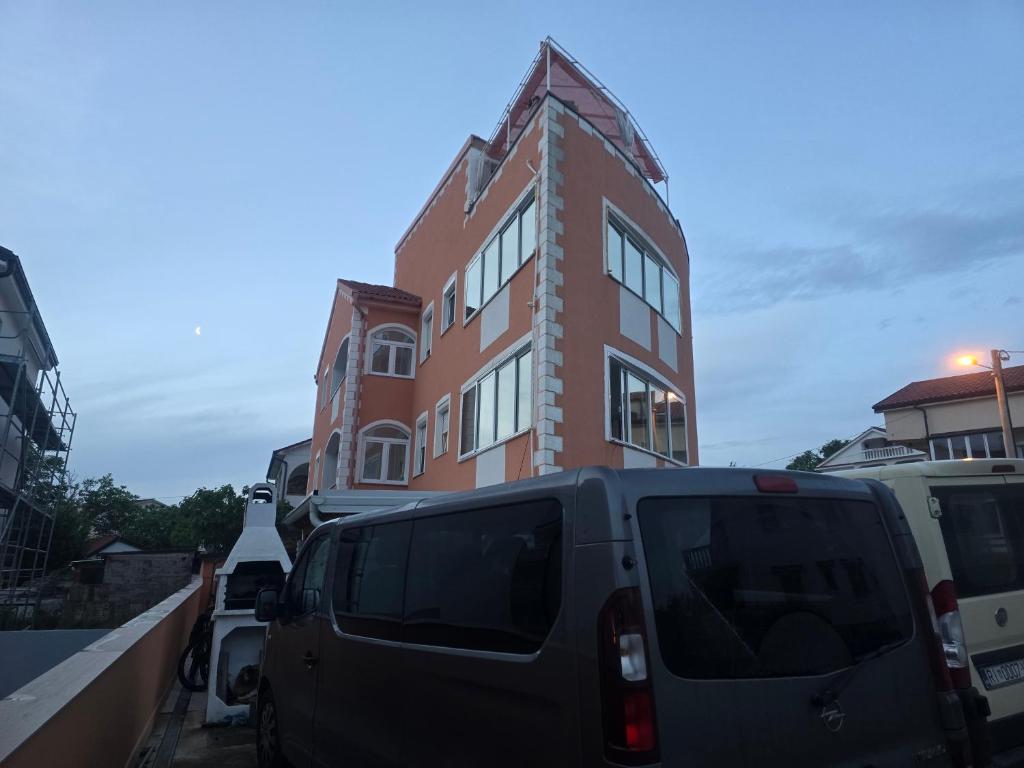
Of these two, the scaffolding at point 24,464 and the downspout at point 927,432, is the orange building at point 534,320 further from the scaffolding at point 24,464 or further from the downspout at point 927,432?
the downspout at point 927,432

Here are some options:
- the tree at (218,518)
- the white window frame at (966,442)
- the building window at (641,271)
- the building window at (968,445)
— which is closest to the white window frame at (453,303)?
the building window at (641,271)

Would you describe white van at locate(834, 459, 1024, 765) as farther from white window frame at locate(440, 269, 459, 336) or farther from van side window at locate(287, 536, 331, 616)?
white window frame at locate(440, 269, 459, 336)

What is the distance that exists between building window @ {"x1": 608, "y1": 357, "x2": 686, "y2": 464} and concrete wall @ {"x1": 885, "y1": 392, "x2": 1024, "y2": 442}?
76.1 feet

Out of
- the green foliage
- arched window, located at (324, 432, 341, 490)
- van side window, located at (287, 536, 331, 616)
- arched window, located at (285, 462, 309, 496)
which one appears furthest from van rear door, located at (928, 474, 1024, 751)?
the green foliage

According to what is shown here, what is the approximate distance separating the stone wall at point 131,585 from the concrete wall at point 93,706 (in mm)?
9329

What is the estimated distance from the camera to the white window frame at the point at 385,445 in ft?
62.0

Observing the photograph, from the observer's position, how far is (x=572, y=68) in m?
15.6

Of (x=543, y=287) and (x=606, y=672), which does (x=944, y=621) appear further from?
(x=543, y=287)

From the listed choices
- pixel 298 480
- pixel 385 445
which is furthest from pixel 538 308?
pixel 298 480

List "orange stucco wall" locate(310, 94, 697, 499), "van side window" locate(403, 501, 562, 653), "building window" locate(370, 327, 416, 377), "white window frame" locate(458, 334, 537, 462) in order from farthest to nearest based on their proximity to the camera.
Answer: "building window" locate(370, 327, 416, 377), "orange stucco wall" locate(310, 94, 697, 499), "white window frame" locate(458, 334, 537, 462), "van side window" locate(403, 501, 562, 653)

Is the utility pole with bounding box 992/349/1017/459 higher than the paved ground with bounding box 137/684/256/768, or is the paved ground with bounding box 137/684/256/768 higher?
the utility pole with bounding box 992/349/1017/459

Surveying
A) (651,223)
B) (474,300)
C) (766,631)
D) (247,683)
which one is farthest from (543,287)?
(766,631)

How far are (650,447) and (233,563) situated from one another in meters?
8.13

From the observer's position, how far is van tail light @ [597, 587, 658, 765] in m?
2.37
